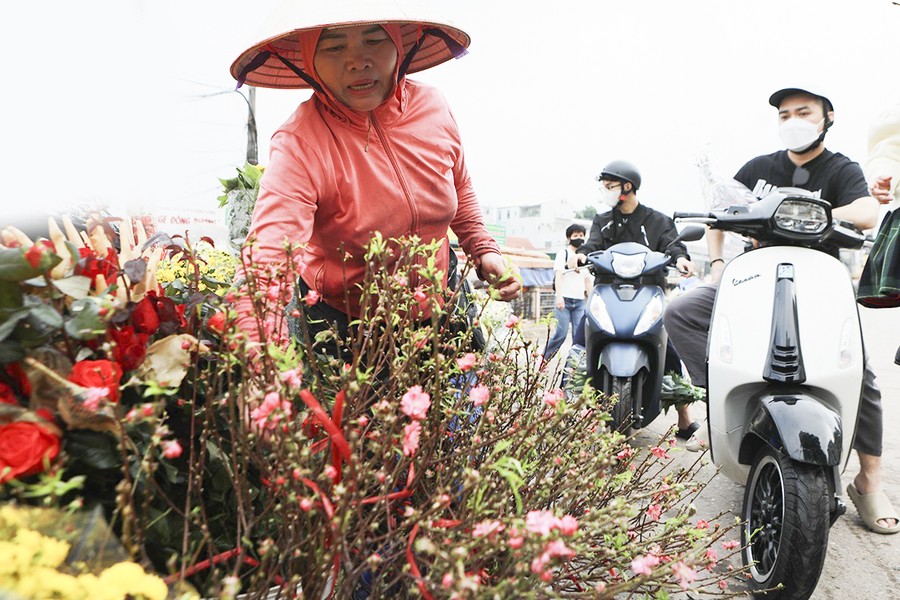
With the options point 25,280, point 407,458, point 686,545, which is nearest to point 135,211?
point 25,280

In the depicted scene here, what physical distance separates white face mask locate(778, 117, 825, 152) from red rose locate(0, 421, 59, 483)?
3.25m

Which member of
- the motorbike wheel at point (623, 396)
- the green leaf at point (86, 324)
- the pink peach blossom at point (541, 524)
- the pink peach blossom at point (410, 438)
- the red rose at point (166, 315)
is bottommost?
the motorbike wheel at point (623, 396)

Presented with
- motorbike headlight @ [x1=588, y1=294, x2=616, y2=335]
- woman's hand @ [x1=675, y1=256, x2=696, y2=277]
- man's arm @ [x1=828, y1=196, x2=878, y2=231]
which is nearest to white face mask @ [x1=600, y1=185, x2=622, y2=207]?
woman's hand @ [x1=675, y1=256, x2=696, y2=277]

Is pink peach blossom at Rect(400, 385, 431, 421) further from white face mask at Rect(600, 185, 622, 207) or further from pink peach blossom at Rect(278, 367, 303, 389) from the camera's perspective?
white face mask at Rect(600, 185, 622, 207)

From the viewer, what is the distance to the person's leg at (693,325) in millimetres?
3186

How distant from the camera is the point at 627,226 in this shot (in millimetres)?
4746

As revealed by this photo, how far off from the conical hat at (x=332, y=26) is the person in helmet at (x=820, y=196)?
5.81 ft

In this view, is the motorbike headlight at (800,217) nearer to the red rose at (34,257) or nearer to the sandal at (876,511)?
the sandal at (876,511)

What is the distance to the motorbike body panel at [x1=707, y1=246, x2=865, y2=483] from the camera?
7.32 ft

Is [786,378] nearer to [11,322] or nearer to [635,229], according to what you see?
[11,322]

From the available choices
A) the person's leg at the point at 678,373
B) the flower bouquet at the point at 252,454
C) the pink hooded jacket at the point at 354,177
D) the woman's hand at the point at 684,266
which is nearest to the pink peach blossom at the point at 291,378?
the flower bouquet at the point at 252,454

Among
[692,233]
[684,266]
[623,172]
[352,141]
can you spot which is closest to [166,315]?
[352,141]

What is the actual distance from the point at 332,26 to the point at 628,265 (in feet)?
8.96

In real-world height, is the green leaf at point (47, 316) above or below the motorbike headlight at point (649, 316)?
above
